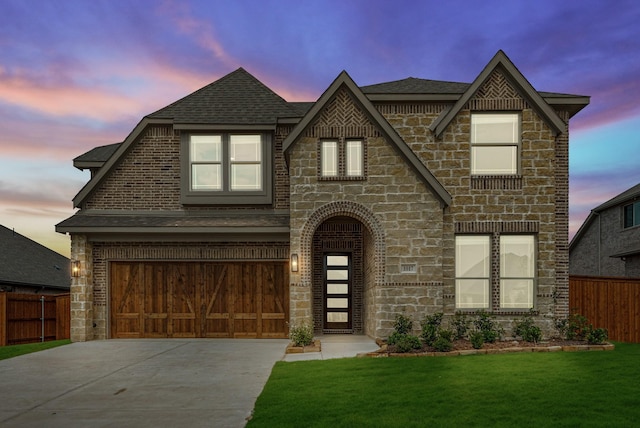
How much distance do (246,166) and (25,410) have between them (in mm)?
10143

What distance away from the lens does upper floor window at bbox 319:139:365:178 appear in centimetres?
1467

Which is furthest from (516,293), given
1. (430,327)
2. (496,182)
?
(430,327)

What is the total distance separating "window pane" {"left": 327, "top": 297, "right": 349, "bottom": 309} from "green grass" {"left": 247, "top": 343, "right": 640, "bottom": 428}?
556 cm

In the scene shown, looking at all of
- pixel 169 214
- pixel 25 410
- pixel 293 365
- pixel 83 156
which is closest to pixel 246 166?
→ pixel 169 214

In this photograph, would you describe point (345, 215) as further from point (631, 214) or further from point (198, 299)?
point (631, 214)

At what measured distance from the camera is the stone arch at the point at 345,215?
566 inches

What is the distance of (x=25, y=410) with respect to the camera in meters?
7.94

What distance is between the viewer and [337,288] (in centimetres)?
1700

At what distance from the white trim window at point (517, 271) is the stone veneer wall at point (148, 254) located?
6493 millimetres

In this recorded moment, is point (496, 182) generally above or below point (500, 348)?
above

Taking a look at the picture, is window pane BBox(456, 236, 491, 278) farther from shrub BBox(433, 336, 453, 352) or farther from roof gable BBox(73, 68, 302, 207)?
roof gable BBox(73, 68, 302, 207)

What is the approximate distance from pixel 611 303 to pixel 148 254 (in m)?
14.6

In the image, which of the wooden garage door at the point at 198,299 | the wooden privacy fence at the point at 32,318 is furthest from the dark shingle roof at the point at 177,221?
the wooden privacy fence at the point at 32,318

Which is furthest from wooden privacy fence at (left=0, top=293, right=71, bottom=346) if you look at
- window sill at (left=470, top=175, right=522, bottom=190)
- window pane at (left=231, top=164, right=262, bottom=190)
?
window sill at (left=470, top=175, right=522, bottom=190)
